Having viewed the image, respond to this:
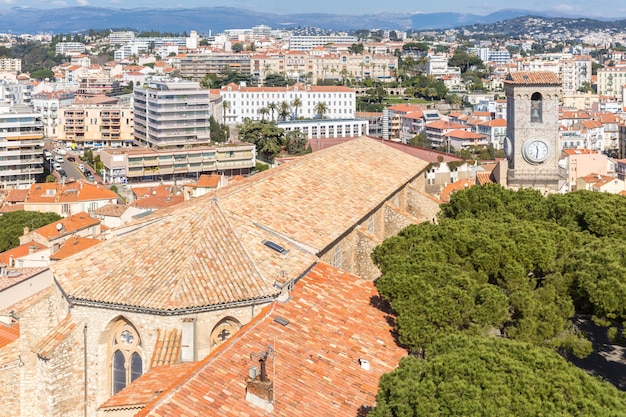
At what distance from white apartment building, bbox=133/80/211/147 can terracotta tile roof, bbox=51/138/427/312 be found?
84664 millimetres

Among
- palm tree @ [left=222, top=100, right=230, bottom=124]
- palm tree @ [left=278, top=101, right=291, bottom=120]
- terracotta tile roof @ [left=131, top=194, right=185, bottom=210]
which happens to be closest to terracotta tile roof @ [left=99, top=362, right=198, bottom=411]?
terracotta tile roof @ [left=131, top=194, right=185, bottom=210]

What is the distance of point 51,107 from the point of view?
13575 cm

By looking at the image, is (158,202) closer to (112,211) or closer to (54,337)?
(112,211)

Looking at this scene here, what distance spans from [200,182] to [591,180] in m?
33.6

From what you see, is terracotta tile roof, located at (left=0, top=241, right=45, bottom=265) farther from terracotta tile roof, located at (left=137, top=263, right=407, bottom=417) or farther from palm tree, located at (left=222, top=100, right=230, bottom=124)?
palm tree, located at (left=222, top=100, right=230, bottom=124)

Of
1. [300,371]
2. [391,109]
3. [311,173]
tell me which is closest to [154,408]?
[300,371]

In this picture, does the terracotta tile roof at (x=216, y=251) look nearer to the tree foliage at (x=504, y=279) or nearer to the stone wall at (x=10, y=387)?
the tree foliage at (x=504, y=279)

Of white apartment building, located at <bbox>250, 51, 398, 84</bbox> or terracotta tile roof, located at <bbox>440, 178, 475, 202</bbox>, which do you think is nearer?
terracotta tile roof, located at <bbox>440, 178, 475, 202</bbox>

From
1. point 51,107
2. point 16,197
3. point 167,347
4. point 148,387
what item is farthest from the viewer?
point 51,107

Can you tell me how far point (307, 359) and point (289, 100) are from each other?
12460 centimetres

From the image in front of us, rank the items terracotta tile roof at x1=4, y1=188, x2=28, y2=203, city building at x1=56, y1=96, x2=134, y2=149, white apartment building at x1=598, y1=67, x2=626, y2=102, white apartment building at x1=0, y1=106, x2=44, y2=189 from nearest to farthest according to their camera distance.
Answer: terracotta tile roof at x1=4, y1=188, x2=28, y2=203 → white apartment building at x1=0, y1=106, x2=44, y2=189 → city building at x1=56, y1=96, x2=134, y2=149 → white apartment building at x1=598, y1=67, x2=626, y2=102

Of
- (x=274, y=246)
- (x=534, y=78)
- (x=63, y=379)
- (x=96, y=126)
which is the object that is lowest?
(x=63, y=379)

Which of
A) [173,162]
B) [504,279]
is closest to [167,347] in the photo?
[504,279]

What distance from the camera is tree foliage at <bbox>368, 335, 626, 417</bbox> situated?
13.2 metres
